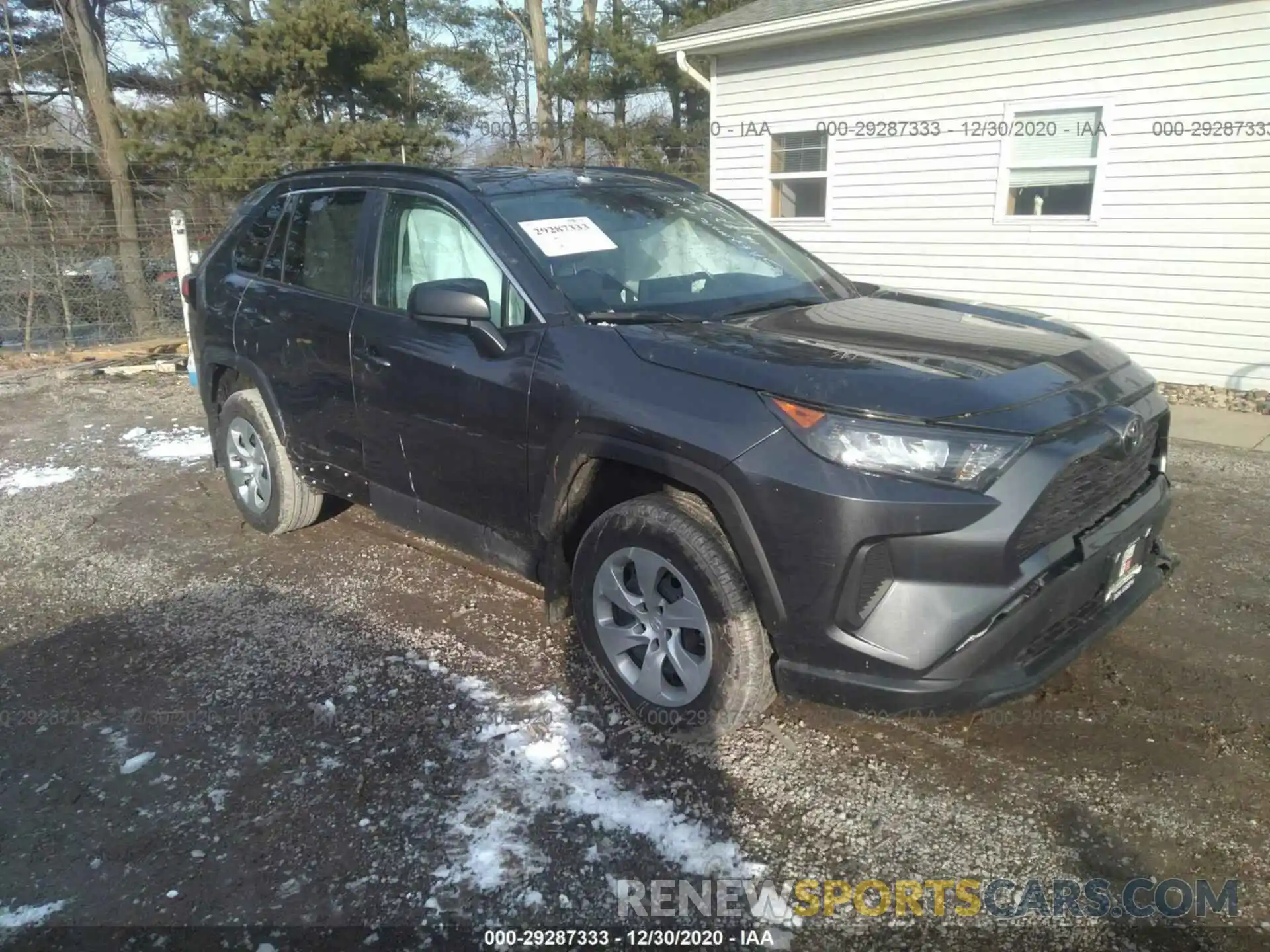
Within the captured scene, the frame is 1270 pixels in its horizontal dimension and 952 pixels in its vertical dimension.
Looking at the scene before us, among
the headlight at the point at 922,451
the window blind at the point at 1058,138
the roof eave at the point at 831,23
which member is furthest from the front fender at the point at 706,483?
the roof eave at the point at 831,23

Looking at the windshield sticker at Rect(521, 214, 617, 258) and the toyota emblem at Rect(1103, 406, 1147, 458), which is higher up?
the windshield sticker at Rect(521, 214, 617, 258)

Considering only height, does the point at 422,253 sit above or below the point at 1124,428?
above

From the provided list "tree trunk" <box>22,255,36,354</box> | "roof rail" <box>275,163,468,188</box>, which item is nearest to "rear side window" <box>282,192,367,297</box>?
"roof rail" <box>275,163,468,188</box>

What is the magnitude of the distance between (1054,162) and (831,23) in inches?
112

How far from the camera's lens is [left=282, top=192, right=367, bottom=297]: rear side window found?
4.02 m

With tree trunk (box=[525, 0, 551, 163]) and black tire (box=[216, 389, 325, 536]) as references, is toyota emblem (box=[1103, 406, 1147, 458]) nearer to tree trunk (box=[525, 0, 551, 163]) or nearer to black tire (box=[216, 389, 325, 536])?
black tire (box=[216, 389, 325, 536])

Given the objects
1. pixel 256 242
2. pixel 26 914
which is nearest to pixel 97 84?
pixel 256 242

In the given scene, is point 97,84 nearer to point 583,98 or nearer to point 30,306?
point 30,306

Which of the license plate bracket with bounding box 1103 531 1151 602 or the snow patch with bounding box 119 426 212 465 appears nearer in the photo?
the license plate bracket with bounding box 1103 531 1151 602

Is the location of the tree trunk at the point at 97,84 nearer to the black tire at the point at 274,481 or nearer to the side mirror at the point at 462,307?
the black tire at the point at 274,481

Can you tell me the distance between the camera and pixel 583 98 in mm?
21547

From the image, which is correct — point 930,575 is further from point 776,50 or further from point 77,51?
point 77,51

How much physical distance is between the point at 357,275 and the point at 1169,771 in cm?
358

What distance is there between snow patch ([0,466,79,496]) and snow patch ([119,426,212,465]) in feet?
1.75
